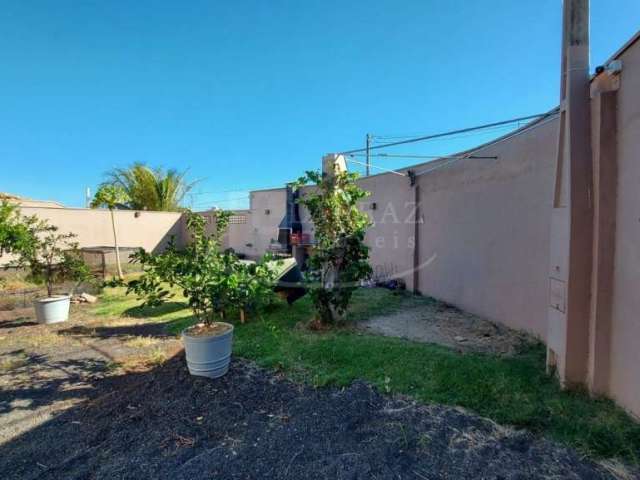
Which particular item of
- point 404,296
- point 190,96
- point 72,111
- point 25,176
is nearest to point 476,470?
point 404,296

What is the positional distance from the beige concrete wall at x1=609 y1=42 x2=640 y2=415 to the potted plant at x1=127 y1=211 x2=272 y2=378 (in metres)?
3.69

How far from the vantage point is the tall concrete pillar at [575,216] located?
2.83 m

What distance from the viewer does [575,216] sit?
2836 millimetres

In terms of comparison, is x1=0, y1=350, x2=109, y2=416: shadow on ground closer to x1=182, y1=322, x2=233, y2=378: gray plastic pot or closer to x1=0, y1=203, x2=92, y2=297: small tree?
x1=182, y1=322, x2=233, y2=378: gray plastic pot

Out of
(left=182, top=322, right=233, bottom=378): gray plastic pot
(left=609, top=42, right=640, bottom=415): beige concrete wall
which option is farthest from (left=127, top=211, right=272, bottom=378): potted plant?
(left=609, top=42, right=640, bottom=415): beige concrete wall

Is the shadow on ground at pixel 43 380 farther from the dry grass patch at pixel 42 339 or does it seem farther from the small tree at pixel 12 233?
the small tree at pixel 12 233

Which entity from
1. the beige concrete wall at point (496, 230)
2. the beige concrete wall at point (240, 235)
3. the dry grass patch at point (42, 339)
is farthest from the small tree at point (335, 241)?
the beige concrete wall at point (240, 235)

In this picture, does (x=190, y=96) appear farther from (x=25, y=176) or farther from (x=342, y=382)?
(x=342, y=382)

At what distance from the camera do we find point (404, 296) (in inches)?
308

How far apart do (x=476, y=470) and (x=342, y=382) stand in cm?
150

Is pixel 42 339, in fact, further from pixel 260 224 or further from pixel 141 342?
pixel 260 224

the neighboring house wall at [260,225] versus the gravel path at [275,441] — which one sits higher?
the neighboring house wall at [260,225]

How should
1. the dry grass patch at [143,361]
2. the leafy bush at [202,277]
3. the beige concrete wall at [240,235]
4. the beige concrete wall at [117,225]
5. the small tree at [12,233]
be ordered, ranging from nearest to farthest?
the leafy bush at [202,277]
the dry grass patch at [143,361]
the small tree at [12,233]
the beige concrete wall at [117,225]
the beige concrete wall at [240,235]

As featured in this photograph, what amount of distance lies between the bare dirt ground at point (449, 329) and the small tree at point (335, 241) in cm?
80
